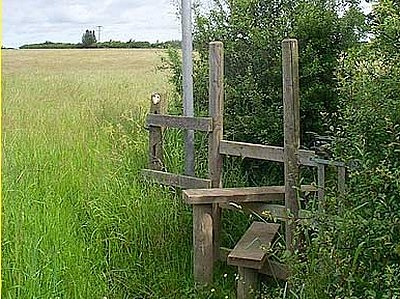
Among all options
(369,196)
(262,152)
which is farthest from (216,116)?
(369,196)

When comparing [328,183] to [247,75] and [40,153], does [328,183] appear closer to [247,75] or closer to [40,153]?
[247,75]

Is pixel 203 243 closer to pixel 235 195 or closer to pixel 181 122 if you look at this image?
pixel 235 195

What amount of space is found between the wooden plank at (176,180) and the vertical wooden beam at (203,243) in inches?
19.3

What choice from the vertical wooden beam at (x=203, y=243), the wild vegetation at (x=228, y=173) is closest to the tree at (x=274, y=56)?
the wild vegetation at (x=228, y=173)

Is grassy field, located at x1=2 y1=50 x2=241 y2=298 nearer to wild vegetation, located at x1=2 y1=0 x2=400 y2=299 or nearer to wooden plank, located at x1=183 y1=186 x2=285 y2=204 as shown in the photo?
wild vegetation, located at x1=2 y1=0 x2=400 y2=299

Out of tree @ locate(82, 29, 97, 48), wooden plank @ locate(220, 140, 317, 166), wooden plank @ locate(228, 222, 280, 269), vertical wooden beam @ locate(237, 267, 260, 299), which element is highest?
tree @ locate(82, 29, 97, 48)

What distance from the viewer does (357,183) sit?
2785 mm

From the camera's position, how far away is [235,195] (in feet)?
13.5

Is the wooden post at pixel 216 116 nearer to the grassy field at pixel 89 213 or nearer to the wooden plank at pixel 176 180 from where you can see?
the wooden plank at pixel 176 180

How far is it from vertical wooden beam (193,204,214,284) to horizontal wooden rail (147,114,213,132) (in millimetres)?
627

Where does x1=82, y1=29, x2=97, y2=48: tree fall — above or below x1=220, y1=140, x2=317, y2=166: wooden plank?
above

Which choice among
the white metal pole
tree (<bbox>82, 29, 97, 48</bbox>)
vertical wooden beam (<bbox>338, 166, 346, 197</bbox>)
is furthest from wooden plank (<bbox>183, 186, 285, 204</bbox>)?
tree (<bbox>82, 29, 97, 48</bbox>)

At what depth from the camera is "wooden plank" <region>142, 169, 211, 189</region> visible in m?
4.66

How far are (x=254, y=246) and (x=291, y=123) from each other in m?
0.69
